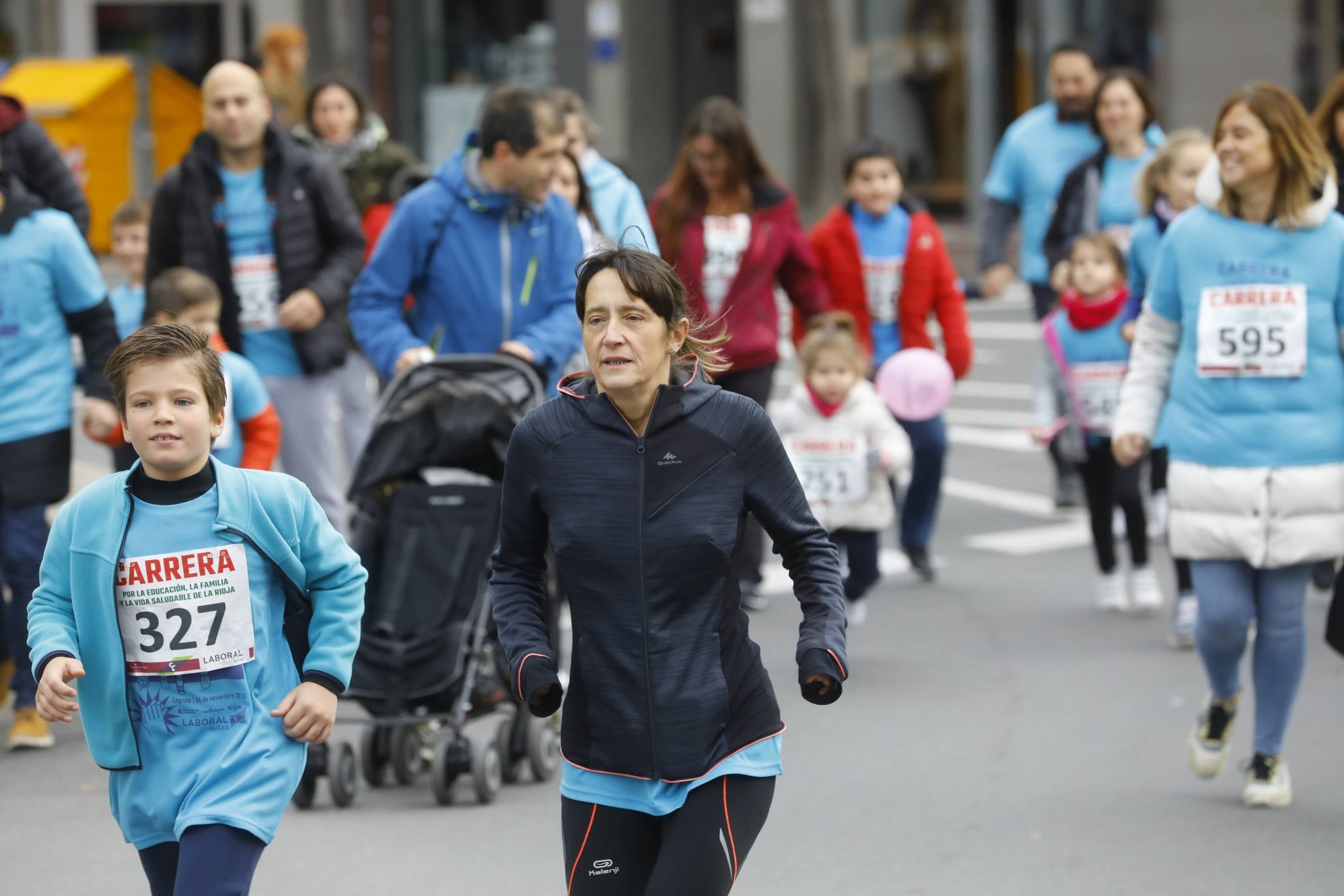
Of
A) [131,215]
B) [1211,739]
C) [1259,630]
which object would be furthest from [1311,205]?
[131,215]

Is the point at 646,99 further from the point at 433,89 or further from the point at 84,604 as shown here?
the point at 84,604

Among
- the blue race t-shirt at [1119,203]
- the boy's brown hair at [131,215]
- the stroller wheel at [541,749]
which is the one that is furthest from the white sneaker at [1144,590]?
the boy's brown hair at [131,215]

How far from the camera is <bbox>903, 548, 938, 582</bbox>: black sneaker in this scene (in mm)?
9789

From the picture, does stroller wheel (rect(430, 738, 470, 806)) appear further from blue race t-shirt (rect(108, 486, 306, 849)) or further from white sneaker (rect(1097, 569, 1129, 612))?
white sneaker (rect(1097, 569, 1129, 612))

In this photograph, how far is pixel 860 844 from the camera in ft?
19.5

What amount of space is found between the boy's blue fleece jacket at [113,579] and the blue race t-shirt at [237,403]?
101 inches

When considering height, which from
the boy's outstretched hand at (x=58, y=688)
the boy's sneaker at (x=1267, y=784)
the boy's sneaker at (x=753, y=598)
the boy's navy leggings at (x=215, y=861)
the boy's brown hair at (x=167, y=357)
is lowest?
the boy's sneaker at (x=753, y=598)

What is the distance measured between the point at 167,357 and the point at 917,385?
5658 millimetres

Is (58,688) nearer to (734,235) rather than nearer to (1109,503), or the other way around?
(734,235)

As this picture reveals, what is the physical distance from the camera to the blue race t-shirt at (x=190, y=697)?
3996 mm

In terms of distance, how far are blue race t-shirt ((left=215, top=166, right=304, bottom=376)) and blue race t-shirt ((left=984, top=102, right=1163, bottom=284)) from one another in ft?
14.4

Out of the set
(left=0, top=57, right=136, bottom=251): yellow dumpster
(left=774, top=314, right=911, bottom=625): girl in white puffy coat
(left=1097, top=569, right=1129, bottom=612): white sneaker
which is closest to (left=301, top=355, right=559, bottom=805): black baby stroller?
(left=774, top=314, right=911, bottom=625): girl in white puffy coat

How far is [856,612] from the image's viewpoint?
8.66 meters

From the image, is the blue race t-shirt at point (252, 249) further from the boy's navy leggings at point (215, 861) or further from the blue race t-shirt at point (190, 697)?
the boy's navy leggings at point (215, 861)
